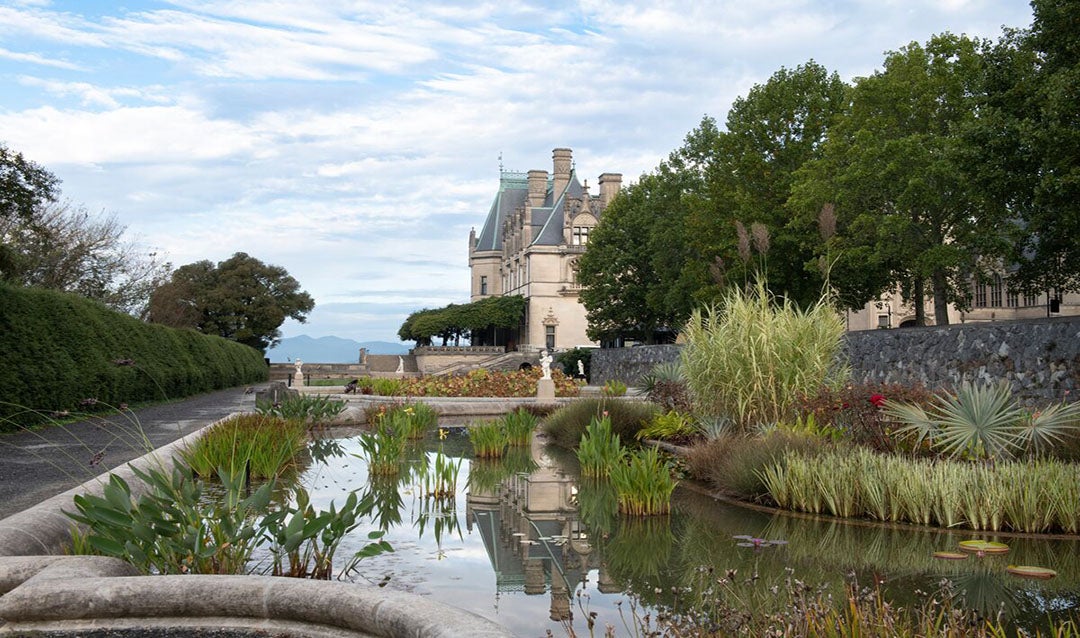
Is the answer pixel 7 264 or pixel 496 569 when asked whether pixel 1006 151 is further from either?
pixel 7 264

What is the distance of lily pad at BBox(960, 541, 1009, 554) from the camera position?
6.66 m

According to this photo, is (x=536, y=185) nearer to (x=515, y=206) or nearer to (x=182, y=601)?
(x=515, y=206)

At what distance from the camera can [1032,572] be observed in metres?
5.92

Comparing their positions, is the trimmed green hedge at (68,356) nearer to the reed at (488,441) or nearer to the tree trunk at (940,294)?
the reed at (488,441)

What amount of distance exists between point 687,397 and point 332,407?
666cm

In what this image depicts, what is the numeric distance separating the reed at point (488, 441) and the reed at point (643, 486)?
14.6 ft

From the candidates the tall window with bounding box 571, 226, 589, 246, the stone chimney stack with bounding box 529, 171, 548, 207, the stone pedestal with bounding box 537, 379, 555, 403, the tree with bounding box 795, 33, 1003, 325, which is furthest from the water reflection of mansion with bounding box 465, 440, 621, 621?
the stone chimney stack with bounding box 529, 171, 548, 207

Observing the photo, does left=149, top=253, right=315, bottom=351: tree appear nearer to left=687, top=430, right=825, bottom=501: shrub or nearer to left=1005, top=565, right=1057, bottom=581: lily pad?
left=687, top=430, right=825, bottom=501: shrub

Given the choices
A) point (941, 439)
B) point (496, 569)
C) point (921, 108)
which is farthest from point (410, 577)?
point (921, 108)

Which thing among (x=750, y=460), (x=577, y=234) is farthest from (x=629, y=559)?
(x=577, y=234)

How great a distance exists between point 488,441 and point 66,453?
18.2ft

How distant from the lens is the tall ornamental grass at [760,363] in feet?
37.8

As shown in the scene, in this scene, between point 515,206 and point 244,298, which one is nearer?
point 244,298

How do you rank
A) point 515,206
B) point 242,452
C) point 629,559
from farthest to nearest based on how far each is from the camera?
point 515,206 → point 242,452 → point 629,559
